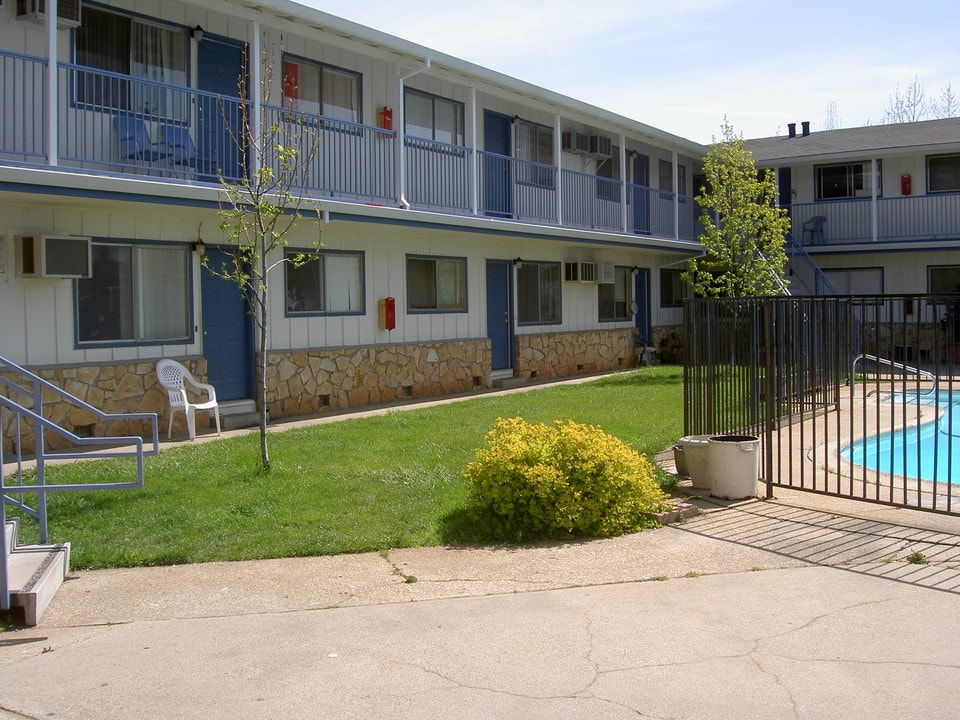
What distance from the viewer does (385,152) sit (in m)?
15.0

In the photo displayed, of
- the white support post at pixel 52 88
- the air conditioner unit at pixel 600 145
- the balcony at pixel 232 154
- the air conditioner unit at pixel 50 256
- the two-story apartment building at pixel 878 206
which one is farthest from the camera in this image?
the two-story apartment building at pixel 878 206

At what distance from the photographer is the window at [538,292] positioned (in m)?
19.3

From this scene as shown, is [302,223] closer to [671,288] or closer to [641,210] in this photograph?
[641,210]

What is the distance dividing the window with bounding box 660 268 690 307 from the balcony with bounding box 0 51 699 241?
456 cm

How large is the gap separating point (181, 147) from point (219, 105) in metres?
0.74

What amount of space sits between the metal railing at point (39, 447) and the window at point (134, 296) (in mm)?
1125

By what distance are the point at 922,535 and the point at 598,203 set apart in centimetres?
1438

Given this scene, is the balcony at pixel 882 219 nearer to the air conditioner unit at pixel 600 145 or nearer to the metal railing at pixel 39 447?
the air conditioner unit at pixel 600 145

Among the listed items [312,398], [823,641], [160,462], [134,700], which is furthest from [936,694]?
[312,398]

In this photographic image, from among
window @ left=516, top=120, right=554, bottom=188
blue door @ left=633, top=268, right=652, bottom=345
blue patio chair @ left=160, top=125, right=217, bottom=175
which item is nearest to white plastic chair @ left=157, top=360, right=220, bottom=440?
blue patio chair @ left=160, top=125, right=217, bottom=175

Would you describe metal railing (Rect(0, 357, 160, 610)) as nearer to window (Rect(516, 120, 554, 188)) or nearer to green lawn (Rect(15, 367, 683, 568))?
green lawn (Rect(15, 367, 683, 568))

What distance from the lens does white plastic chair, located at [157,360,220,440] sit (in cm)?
1171

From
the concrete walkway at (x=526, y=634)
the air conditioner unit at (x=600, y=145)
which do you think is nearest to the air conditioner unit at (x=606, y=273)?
the air conditioner unit at (x=600, y=145)

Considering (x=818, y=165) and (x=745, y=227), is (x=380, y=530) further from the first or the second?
(x=818, y=165)
